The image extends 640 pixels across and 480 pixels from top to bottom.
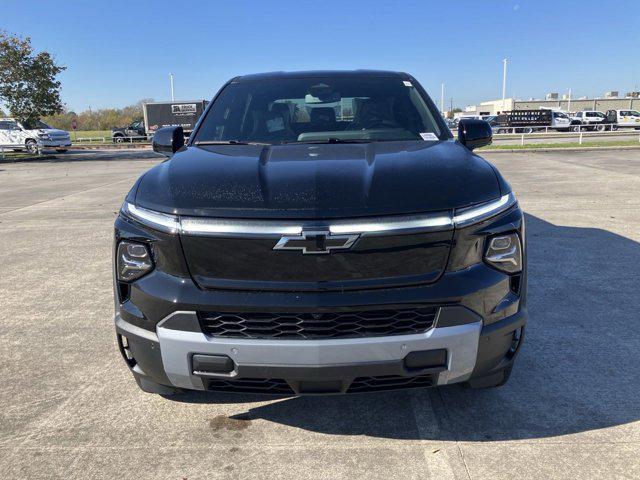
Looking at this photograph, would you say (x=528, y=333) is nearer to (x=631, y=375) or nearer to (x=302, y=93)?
(x=631, y=375)

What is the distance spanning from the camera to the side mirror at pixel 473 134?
3.33 m

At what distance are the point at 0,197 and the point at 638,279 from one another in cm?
1224

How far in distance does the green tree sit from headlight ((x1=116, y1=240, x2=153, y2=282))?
2940cm

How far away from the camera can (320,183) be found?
87.4 inches

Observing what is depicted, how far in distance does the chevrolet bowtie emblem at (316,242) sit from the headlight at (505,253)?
588 millimetres

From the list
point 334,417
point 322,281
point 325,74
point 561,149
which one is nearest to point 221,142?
point 325,74

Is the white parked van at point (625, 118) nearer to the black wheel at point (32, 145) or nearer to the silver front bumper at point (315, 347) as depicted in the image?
the black wheel at point (32, 145)

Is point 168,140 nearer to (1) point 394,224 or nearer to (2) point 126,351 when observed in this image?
(2) point 126,351

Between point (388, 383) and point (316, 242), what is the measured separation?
654 millimetres

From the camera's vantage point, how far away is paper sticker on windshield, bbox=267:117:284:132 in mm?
3376

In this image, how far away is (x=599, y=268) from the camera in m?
5.00

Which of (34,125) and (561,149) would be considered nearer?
(561,149)

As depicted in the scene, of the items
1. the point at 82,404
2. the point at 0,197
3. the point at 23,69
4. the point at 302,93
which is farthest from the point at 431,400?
the point at 23,69

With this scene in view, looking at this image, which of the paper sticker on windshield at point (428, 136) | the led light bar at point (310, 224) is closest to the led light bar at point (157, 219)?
the led light bar at point (310, 224)
